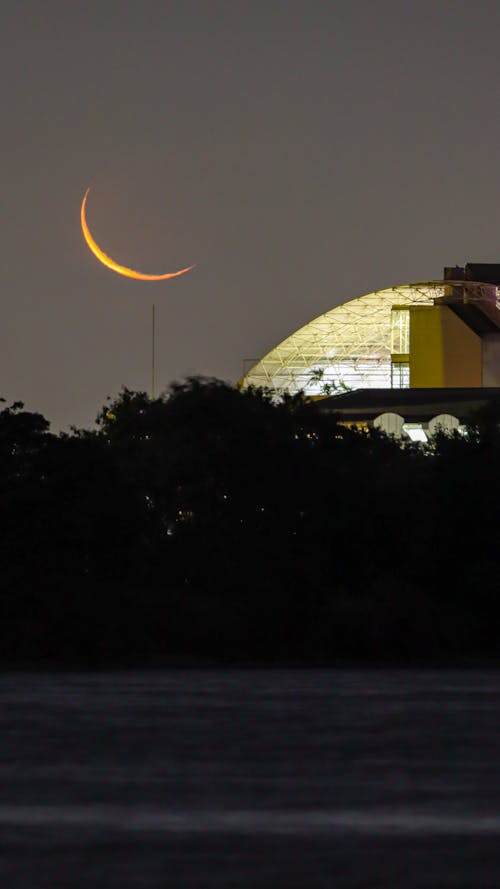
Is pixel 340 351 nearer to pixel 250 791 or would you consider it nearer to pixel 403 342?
pixel 403 342

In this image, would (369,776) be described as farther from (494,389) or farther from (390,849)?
(494,389)

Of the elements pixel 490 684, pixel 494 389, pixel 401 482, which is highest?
pixel 494 389

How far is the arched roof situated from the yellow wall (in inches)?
368

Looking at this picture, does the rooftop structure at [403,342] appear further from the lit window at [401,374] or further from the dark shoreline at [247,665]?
the dark shoreline at [247,665]

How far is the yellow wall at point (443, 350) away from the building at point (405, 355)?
55 millimetres

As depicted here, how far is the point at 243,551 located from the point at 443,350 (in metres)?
55.9

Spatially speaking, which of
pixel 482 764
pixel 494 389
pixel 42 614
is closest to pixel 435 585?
pixel 42 614

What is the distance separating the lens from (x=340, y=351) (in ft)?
316

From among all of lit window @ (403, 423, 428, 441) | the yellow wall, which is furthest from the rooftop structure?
lit window @ (403, 423, 428, 441)

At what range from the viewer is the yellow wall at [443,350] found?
8106 cm

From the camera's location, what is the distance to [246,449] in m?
29.3

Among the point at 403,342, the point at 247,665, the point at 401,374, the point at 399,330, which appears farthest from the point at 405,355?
the point at 247,665

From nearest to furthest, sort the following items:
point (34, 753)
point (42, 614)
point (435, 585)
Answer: point (34, 753)
point (42, 614)
point (435, 585)

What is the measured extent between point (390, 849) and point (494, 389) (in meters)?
64.2
